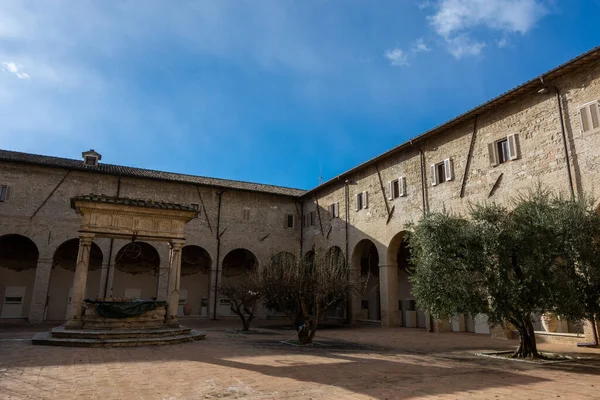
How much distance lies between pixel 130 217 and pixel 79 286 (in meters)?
2.67

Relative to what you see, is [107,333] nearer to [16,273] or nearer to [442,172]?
[442,172]

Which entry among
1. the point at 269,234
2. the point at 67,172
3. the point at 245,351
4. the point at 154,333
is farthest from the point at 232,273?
the point at 245,351

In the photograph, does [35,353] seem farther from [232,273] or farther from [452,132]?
[232,273]

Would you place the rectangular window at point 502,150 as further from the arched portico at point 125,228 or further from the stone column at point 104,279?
the stone column at point 104,279

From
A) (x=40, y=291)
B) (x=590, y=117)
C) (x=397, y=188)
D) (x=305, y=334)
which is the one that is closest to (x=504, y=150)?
(x=590, y=117)

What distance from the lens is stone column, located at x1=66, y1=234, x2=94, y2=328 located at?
13012mm

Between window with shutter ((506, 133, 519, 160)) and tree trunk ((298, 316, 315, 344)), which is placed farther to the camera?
window with shutter ((506, 133, 519, 160))

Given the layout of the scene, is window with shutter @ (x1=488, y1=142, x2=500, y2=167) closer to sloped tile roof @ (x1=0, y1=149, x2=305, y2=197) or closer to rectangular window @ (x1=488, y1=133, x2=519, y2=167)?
rectangular window @ (x1=488, y1=133, x2=519, y2=167)

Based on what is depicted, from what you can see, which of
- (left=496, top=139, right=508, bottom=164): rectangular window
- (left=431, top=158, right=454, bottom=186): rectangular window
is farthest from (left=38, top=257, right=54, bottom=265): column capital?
(left=496, top=139, right=508, bottom=164): rectangular window

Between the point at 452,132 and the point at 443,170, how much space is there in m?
1.68

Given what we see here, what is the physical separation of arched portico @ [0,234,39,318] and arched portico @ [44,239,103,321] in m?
1.18

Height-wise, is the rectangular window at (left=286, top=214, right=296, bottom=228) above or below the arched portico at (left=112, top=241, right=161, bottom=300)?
above

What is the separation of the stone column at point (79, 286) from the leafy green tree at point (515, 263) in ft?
34.2

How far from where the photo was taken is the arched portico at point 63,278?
2472cm
